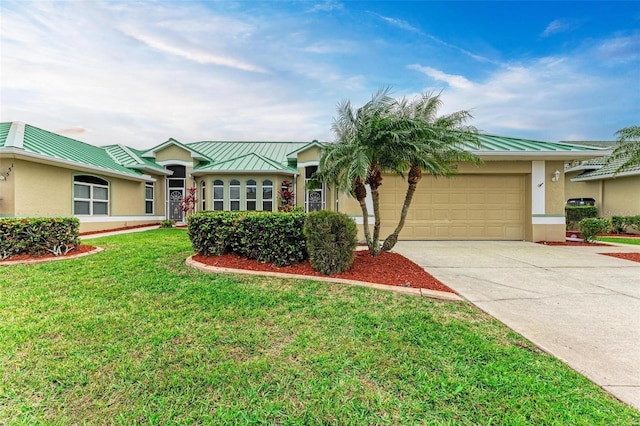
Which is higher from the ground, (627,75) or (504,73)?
(504,73)

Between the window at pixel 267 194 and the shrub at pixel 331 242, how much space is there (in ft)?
40.9

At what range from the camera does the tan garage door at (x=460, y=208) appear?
37.1 feet

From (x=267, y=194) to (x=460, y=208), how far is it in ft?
35.3

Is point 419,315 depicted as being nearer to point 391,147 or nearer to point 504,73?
point 391,147

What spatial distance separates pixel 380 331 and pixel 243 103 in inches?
527

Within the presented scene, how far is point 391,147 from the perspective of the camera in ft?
19.5

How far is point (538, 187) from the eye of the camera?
11.1 meters

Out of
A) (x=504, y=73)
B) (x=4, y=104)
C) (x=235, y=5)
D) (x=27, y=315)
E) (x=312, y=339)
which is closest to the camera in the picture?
(x=312, y=339)

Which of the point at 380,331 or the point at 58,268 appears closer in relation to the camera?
the point at 380,331

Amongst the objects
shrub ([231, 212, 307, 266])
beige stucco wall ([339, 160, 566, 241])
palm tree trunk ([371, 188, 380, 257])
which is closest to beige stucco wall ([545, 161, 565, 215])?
beige stucco wall ([339, 160, 566, 241])

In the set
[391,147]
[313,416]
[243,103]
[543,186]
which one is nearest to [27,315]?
[313,416]

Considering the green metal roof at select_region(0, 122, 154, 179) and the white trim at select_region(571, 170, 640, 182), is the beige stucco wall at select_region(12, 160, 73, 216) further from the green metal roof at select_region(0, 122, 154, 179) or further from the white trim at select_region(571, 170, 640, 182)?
the white trim at select_region(571, 170, 640, 182)

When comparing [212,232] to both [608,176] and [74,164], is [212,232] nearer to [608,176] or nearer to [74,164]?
[74,164]

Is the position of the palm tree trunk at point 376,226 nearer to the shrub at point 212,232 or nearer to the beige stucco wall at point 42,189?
the shrub at point 212,232
